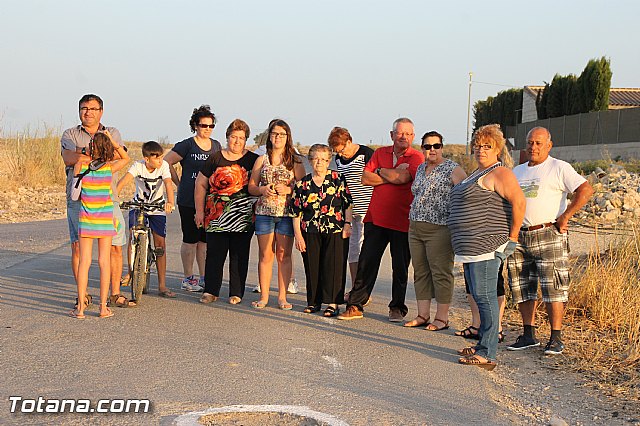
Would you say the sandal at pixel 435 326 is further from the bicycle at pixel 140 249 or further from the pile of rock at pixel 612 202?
the pile of rock at pixel 612 202

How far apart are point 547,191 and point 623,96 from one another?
58329 mm

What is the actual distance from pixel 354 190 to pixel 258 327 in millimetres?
2225

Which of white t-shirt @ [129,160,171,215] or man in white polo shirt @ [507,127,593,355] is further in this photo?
white t-shirt @ [129,160,171,215]

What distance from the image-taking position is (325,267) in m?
9.28

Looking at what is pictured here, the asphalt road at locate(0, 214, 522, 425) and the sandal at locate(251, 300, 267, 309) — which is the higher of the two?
the sandal at locate(251, 300, 267, 309)

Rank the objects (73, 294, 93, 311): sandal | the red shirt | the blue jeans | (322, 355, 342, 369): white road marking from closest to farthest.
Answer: (322, 355, 342, 369): white road marking < the blue jeans < (73, 294, 93, 311): sandal < the red shirt

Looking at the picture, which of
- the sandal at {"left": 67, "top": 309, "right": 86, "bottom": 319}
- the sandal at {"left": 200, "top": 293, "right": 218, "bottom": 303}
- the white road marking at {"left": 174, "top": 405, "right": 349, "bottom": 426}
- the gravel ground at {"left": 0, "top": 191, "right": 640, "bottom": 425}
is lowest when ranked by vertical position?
the gravel ground at {"left": 0, "top": 191, "right": 640, "bottom": 425}

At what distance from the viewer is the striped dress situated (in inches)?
340

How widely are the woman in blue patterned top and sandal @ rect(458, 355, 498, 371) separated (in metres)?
2.22

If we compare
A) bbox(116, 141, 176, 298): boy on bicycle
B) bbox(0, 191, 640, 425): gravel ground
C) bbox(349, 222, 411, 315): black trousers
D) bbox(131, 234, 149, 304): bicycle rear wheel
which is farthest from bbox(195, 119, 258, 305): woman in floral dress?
bbox(0, 191, 640, 425): gravel ground

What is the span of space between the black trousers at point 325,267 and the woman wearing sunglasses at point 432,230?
0.91m

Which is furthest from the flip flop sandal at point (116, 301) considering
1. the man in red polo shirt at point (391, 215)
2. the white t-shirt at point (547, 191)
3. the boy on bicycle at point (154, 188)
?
the white t-shirt at point (547, 191)

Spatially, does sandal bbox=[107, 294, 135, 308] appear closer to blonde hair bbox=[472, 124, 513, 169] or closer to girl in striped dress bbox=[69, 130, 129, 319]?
girl in striped dress bbox=[69, 130, 129, 319]

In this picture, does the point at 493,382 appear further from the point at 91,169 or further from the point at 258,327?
the point at 91,169
